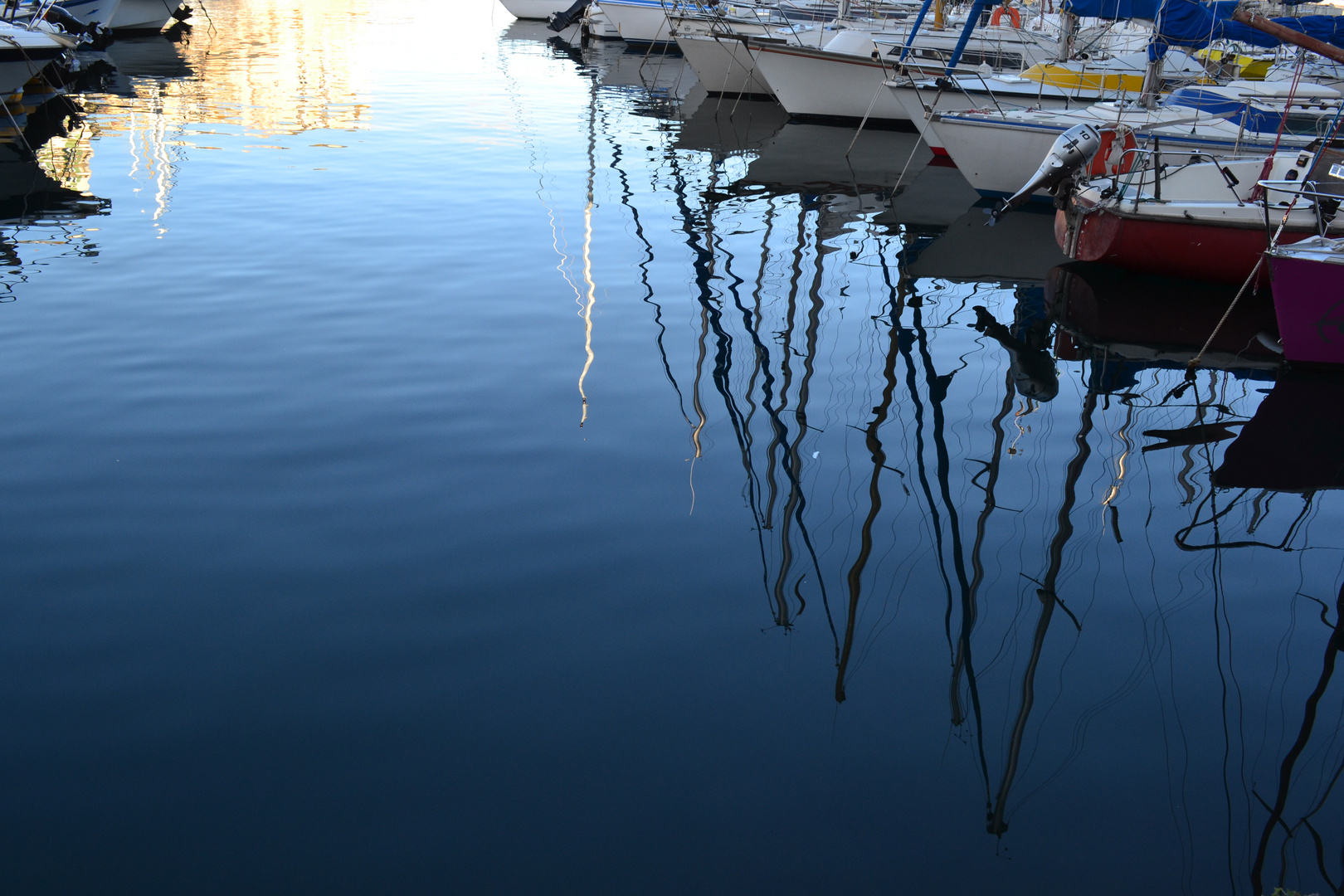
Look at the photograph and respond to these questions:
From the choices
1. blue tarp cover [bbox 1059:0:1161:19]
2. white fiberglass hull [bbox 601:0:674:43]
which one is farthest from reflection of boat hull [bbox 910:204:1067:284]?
white fiberglass hull [bbox 601:0:674:43]

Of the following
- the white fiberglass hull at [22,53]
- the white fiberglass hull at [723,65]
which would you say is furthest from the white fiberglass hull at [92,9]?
the white fiberglass hull at [723,65]

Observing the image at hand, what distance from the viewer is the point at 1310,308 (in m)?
9.02

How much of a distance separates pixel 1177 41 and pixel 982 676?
1538 cm

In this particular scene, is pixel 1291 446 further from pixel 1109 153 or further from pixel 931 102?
pixel 931 102

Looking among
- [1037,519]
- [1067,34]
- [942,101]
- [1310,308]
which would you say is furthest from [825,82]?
[1037,519]

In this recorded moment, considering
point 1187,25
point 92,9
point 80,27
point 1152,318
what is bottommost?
point 1152,318

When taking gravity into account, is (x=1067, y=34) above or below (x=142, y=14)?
below

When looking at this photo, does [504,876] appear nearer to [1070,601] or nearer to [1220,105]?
[1070,601]

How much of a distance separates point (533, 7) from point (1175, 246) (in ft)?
164

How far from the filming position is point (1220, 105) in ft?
56.1

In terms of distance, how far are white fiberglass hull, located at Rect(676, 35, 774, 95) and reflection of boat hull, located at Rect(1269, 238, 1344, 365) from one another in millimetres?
20350

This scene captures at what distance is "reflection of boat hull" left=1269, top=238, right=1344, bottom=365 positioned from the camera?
8.84 metres

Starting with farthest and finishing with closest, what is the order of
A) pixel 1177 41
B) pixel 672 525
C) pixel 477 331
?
pixel 1177 41 → pixel 477 331 → pixel 672 525

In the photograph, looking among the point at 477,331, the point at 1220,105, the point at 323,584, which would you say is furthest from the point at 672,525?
the point at 1220,105
